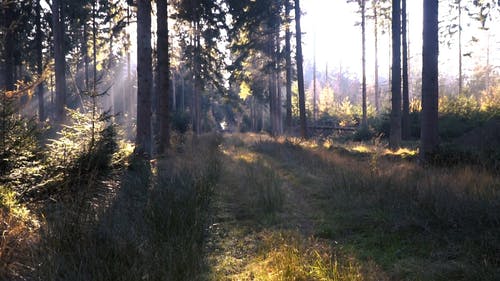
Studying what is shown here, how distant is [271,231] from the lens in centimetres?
558

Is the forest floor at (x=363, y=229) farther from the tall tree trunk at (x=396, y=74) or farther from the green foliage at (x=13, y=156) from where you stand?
the tall tree trunk at (x=396, y=74)

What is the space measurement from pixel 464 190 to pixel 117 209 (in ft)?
15.3

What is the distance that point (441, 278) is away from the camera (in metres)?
3.65

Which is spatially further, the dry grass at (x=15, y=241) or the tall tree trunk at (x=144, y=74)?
the tall tree trunk at (x=144, y=74)

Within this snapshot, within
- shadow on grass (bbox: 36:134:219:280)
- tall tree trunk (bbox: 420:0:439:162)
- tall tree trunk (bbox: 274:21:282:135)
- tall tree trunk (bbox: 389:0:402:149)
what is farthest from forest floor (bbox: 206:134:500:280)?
tall tree trunk (bbox: 274:21:282:135)

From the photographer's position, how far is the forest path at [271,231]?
155 inches

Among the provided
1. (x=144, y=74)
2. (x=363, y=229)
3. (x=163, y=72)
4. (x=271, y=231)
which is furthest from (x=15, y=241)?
(x=163, y=72)

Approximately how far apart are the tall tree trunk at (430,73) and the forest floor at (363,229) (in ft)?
7.59

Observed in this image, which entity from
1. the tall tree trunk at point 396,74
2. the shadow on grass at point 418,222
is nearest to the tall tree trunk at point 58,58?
the tall tree trunk at point 396,74

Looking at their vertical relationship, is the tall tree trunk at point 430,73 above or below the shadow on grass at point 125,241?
above

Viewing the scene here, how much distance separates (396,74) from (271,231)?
11974mm

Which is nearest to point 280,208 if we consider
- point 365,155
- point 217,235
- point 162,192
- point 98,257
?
point 217,235

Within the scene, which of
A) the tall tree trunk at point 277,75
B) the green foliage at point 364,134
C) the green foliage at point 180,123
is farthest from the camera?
the green foliage at point 180,123

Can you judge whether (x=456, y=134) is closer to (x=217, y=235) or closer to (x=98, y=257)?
(x=217, y=235)
